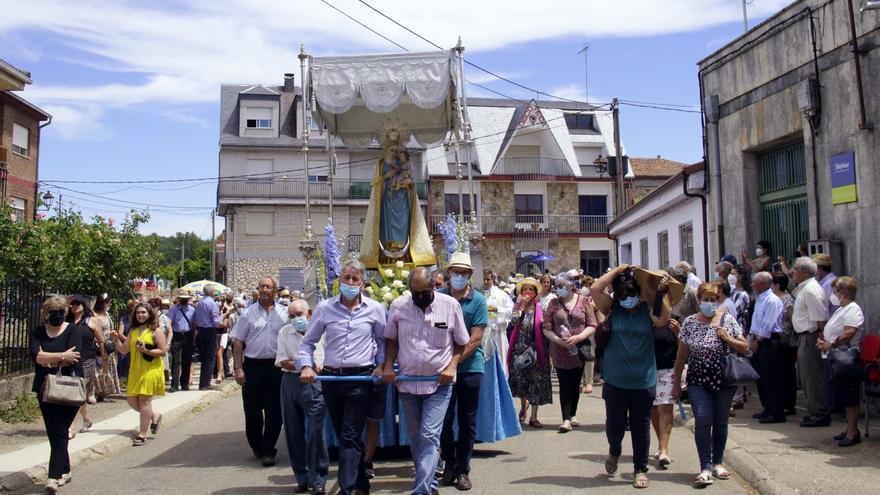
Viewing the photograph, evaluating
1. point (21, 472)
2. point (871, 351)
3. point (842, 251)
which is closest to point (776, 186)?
point (842, 251)

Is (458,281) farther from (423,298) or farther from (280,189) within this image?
(280,189)

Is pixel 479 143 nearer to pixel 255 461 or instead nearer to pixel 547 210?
pixel 547 210

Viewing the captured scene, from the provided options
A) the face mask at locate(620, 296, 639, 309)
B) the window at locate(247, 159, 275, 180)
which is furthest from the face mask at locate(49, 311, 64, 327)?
the window at locate(247, 159, 275, 180)

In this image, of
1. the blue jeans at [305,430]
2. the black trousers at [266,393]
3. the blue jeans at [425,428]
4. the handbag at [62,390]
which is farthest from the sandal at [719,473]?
the handbag at [62,390]

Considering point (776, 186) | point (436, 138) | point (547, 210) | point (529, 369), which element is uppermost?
point (547, 210)

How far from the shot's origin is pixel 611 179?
47.9 m

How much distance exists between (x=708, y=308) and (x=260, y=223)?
38473 millimetres

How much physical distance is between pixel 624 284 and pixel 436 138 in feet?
24.0

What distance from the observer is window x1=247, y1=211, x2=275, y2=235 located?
144 feet

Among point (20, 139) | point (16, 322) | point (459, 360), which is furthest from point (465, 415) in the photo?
point (20, 139)

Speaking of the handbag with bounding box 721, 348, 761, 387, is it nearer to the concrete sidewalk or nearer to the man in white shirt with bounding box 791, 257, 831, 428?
the concrete sidewalk

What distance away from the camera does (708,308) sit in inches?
293

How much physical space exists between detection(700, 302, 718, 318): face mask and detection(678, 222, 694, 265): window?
1137cm

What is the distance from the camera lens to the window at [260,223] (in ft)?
144
